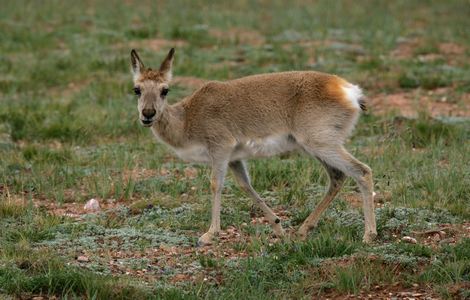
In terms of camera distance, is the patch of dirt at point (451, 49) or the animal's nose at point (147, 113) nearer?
the animal's nose at point (147, 113)

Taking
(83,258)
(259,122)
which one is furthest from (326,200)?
(83,258)

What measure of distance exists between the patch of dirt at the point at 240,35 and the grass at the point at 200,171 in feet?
0.21

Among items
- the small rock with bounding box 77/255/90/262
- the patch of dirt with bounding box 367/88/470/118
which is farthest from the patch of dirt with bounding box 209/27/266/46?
the small rock with bounding box 77/255/90/262

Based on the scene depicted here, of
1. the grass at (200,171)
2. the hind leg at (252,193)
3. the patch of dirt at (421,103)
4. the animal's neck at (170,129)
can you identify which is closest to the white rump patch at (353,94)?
the grass at (200,171)

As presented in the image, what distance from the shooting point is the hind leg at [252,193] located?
8.38 m

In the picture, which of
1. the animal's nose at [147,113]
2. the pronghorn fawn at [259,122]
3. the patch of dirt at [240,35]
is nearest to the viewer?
the pronghorn fawn at [259,122]

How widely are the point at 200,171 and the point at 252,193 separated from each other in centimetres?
177

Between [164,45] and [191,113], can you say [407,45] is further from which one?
[191,113]

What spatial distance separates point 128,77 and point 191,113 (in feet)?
22.3

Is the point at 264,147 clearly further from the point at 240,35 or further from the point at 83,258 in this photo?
the point at 240,35

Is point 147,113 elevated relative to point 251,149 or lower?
elevated

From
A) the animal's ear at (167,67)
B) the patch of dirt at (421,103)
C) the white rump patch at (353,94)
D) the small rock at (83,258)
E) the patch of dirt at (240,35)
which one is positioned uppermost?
the animal's ear at (167,67)

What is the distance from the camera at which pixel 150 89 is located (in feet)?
27.9

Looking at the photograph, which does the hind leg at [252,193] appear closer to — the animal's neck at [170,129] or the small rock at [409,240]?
the animal's neck at [170,129]
